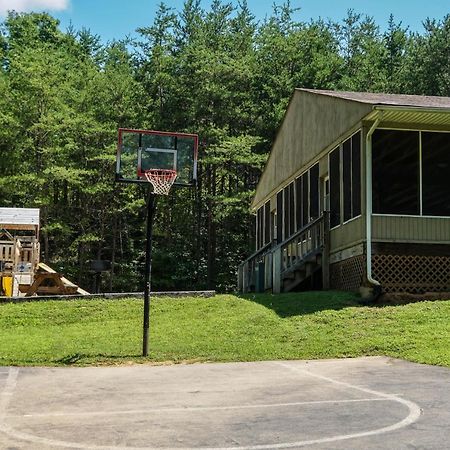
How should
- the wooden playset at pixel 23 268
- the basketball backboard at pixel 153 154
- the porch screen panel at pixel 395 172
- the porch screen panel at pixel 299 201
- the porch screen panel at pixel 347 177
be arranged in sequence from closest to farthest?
the basketball backboard at pixel 153 154 → the porch screen panel at pixel 395 172 → the porch screen panel at pixel 347 177 → the wooden playset at pixel 23 268 → the porch screen panel at pixel 299 201

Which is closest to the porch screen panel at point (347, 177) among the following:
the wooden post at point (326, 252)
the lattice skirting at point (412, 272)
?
the wooden post at point (326, 252)

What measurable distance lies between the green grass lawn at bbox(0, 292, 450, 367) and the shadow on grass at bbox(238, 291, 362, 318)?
0.07ft

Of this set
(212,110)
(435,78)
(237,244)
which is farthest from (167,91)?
(435,78)

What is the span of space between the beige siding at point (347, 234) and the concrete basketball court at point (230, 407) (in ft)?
18.4

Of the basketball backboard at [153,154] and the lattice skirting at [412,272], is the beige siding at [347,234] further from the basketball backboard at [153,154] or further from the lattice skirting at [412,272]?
the basketball backboard at [153,154]

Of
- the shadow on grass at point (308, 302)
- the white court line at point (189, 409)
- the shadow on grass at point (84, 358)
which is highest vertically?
the shadow on grass at point (308, 302)

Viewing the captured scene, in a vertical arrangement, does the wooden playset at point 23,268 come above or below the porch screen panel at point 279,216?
below

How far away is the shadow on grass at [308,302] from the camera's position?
44.5ft

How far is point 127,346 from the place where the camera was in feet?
38.2

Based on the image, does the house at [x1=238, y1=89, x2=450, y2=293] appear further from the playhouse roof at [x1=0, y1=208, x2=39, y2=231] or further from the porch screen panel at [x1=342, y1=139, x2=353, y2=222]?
the playhouse roof at [x1=0, y1=208, x2=39, y2=231]

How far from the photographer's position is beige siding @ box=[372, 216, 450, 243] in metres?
14.5

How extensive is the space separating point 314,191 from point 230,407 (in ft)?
43.1

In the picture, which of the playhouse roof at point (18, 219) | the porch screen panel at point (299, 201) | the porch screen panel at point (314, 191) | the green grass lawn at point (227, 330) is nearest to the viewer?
the green grass lawn at point (227, 330)

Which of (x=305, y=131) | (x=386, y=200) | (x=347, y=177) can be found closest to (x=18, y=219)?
(x=305, y=131)
